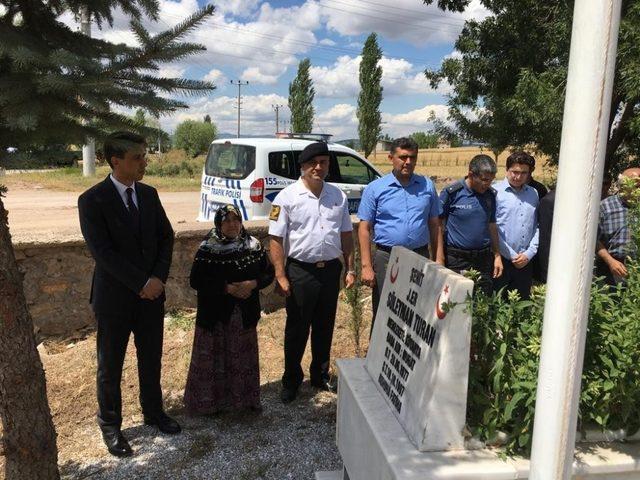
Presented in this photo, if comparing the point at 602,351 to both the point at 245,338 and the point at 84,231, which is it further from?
the point at 84,231

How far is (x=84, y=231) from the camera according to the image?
307cm

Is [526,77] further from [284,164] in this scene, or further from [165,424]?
[165,424]

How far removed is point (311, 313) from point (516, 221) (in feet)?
5.86

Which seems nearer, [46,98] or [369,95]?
[46,98]

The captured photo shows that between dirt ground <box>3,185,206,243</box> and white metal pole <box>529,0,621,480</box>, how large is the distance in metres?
7.75

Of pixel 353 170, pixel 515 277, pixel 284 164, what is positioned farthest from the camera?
pixel 353 170

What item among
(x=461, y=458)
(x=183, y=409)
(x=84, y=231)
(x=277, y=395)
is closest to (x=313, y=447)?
(x=277, y=395)

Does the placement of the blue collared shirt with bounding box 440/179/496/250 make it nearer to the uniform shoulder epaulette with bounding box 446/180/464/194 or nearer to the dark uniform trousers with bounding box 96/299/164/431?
the uniform shoulder epaulette with bounding box 446/180/464/194

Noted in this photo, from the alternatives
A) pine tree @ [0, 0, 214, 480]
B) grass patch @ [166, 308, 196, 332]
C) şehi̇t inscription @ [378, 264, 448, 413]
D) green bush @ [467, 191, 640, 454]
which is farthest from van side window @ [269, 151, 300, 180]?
green bush @ [467, 191, 640, 454]

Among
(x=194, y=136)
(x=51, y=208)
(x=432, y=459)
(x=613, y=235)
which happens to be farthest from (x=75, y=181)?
(x=194, y=136)

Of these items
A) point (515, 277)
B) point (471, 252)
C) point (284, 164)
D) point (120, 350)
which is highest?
point (284, 164)

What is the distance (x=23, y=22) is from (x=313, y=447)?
2.61 meters

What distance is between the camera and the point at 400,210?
12.5 feet

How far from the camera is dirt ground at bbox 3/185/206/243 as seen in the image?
12.1 metres
